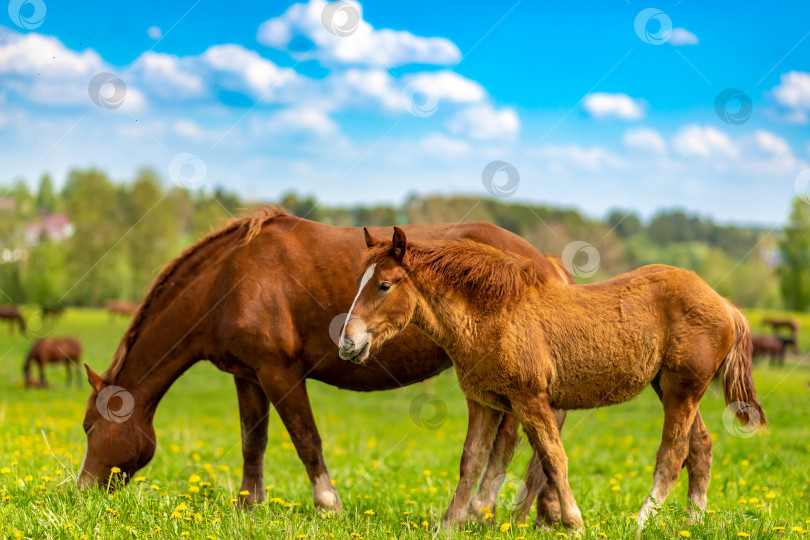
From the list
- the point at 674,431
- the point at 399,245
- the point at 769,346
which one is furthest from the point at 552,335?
the point at 769,346

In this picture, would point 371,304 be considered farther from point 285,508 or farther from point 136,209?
point 136,209

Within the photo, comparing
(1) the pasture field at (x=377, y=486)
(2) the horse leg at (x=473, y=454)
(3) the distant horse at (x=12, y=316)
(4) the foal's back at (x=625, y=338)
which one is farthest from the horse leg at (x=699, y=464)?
(3) the distant horse at (x=12, y=316)

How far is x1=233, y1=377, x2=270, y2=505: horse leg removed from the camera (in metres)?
6.71

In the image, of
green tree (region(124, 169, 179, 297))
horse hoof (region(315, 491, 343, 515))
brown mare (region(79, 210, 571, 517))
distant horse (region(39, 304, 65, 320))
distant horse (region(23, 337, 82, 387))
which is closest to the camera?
horse hoof (region(315, 491, 343, 515))

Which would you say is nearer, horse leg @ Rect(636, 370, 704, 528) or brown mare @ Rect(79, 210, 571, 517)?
horse leg @ Rect(636, 370, 704, 528)

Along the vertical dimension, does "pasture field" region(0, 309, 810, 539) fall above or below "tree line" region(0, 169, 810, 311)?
below

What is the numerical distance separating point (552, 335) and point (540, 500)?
1572mm

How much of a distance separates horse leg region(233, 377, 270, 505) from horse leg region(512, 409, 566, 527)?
2.52m

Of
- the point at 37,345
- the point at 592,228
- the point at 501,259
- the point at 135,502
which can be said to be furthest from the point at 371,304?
the point at 592,228

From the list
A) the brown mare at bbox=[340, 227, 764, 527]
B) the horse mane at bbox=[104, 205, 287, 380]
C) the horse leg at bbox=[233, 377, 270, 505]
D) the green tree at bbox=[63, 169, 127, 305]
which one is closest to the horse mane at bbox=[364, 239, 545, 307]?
the brown mare at bbox=[340, 227, 764, 527]

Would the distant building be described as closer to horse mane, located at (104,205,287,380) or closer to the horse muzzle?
horse mane, located at (104,205,287,380)

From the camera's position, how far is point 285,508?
6215 millimetres

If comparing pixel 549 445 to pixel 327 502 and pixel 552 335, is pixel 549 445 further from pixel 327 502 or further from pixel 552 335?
pixel 327 502

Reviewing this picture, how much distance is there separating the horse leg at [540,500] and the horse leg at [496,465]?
0.76 feet
